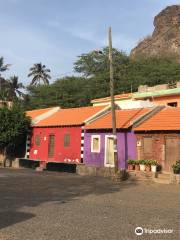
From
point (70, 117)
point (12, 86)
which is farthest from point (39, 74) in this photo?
point (70, 117)

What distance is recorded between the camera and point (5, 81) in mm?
65812

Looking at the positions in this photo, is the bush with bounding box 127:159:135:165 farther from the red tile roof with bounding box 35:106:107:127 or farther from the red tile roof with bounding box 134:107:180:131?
the red tile roof with bounding box 35:106:107:127

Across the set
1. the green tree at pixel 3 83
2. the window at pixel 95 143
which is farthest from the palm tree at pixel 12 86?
the window at pixel 95 143

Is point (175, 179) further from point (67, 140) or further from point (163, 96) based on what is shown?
point (163, 96)

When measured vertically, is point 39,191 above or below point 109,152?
below

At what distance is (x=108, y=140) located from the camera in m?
26.4

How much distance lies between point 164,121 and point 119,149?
380 cm

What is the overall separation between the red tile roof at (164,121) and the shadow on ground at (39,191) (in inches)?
152

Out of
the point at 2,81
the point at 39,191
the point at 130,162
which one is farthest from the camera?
the point at 2,81

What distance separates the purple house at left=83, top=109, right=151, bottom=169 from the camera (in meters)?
25.0

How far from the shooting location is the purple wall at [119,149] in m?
24.7

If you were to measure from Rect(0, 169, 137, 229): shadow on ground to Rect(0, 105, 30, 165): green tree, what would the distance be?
1221 cm

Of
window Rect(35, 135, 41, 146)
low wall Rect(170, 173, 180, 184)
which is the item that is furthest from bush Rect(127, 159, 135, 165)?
window Rect(35, 135, 41, 146)

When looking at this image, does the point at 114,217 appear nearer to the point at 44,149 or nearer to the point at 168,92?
the point at 44,149
